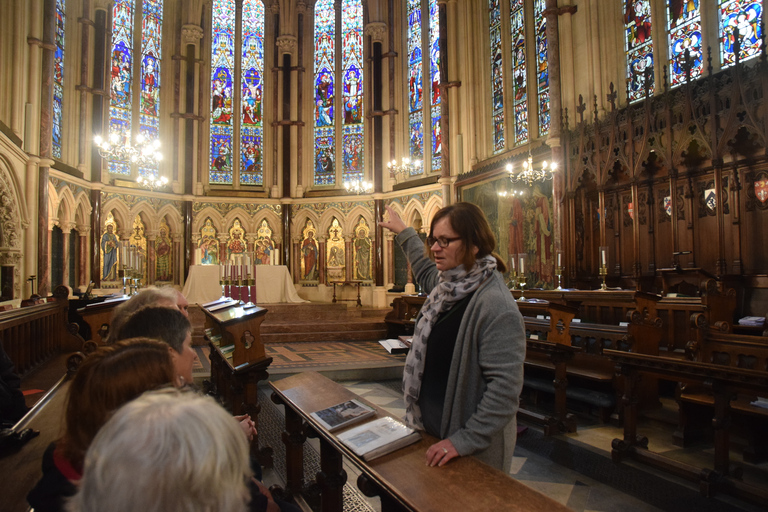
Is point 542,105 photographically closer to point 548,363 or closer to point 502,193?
point 502,193

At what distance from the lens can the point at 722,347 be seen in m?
3.68

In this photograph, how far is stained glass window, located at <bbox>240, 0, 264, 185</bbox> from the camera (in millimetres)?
15680

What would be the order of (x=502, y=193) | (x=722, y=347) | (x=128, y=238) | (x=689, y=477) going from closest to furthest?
1. (x=689, y=477)
2. (x=722, y=347)
3. (x=502, y=193)
4. (x=128, y=238)

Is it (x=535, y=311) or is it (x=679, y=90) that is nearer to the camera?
(x=535, y=311)

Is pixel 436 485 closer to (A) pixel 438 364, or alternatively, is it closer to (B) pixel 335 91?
(A) pixel 438 364

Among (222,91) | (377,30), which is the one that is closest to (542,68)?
(377,30)

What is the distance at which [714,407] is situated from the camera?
Answer: 3.14m

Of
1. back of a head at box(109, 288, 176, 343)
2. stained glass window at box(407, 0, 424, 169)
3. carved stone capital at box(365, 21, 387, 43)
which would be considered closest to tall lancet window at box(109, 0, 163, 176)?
carved stone capital at box(365, 21, 387, 43)

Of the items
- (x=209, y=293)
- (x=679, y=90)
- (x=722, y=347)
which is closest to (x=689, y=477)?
(x=722, y=347)

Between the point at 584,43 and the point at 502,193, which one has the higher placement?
the point at 584,43

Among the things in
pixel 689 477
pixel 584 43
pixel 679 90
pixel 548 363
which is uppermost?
pixel 584 43

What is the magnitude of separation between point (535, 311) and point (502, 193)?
419 centimetres

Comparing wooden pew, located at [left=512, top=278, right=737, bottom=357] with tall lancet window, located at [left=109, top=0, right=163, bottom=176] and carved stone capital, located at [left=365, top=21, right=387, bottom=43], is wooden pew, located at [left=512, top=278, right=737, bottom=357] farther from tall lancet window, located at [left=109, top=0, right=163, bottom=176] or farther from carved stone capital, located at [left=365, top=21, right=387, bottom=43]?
tall lancet window, located at [left=109, top=0, right=163, bottom=176]

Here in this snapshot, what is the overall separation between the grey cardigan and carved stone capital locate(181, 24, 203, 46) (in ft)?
51.7
